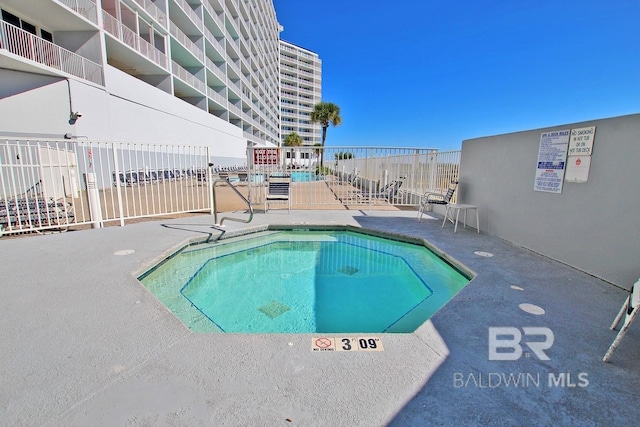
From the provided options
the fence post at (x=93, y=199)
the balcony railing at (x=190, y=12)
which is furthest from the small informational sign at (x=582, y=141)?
the balcony railing at (x=190, y=12)

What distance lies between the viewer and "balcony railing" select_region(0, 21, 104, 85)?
8742 millimetres

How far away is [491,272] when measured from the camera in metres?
3.44

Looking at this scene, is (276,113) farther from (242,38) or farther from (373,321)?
(373,321)

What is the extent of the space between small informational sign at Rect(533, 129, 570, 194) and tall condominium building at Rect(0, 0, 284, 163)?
42.7 ft

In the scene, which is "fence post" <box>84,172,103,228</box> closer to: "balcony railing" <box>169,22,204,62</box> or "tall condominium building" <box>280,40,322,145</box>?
"balcony railing" <box>169,22,204,62</box>

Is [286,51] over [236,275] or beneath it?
over

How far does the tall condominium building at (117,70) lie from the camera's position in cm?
920

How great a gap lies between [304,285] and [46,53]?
42.3 feet

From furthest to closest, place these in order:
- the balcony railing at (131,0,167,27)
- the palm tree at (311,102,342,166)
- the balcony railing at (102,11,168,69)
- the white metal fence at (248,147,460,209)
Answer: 1. the palm tree at (311,102,342,166)
2. the balcony railing at (131,0,167,27)
3. the balcony railing at (102,11,168,69)
4. the white metal fence at (248,147,460,209)

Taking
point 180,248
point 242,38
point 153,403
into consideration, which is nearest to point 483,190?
point 180,248

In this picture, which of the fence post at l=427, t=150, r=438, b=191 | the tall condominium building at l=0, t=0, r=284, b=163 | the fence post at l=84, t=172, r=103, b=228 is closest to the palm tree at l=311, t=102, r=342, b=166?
the tall condominium building at l=0, t=0, r=284, b=163

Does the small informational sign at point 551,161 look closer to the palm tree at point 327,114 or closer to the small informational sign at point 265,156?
the small informational sign at point 265,156

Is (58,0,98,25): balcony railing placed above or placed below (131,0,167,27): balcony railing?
below

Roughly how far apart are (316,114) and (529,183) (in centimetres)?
3538
